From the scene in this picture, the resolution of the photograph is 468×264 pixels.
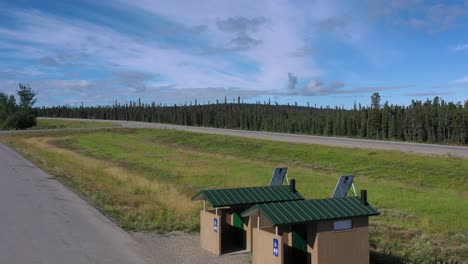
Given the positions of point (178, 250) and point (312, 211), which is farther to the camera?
point (178, 250)

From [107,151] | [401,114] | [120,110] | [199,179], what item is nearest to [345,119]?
[401,114]

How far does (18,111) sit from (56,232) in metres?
83.2

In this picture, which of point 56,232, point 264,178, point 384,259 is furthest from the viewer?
point 264,178

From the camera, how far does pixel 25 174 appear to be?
70.9 feet

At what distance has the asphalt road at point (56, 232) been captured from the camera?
8.43 meters

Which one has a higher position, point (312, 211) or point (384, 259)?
point (312, 211)

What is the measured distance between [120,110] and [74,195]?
14940cm

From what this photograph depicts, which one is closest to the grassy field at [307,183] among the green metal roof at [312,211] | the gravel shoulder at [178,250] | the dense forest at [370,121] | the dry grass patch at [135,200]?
the dry grass patch at [135,200]

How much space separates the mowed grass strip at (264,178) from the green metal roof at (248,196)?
241 cm

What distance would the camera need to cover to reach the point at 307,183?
71.3 ft

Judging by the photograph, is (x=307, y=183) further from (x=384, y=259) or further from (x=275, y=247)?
(x=275, y=247)

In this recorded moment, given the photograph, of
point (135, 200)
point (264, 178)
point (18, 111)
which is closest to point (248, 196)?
point (135, 200)

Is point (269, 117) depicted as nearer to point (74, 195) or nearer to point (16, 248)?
point (74, 195)

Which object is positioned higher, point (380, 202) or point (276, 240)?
point (276, 240)
